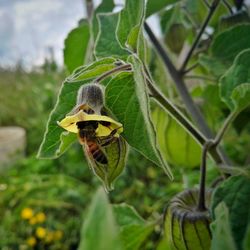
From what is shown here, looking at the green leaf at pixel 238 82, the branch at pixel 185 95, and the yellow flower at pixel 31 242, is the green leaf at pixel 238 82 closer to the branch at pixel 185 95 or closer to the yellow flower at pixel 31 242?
the branch at pixel 185 95

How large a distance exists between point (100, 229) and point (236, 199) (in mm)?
283

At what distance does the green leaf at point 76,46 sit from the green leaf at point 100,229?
54cm

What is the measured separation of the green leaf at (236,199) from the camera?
432 mm

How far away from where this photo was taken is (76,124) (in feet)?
1.32

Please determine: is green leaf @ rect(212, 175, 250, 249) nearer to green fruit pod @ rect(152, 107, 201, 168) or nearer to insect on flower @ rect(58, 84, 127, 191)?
insect on flower @ rect(58, 84, 127, 191)

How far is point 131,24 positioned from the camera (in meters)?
0.46

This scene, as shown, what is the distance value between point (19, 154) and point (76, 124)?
Answer: 10.2 feet

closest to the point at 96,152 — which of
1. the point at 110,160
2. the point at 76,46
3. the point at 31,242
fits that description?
the point at 110,160

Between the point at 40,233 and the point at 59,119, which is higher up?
the point at 59,119

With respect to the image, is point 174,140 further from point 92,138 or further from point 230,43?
point 92,138

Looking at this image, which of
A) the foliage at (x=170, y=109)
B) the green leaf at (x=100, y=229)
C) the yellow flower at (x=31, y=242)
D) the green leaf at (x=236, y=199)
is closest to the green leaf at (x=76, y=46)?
the foliage at (x=170, y=109)

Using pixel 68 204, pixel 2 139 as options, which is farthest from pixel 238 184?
pixel 2 139

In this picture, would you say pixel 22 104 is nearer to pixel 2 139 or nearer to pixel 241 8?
pixel 2 139

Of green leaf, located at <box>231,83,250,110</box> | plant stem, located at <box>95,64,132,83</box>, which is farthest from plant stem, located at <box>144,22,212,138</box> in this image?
plant stem, located at <box>95,64,132,83</box>
